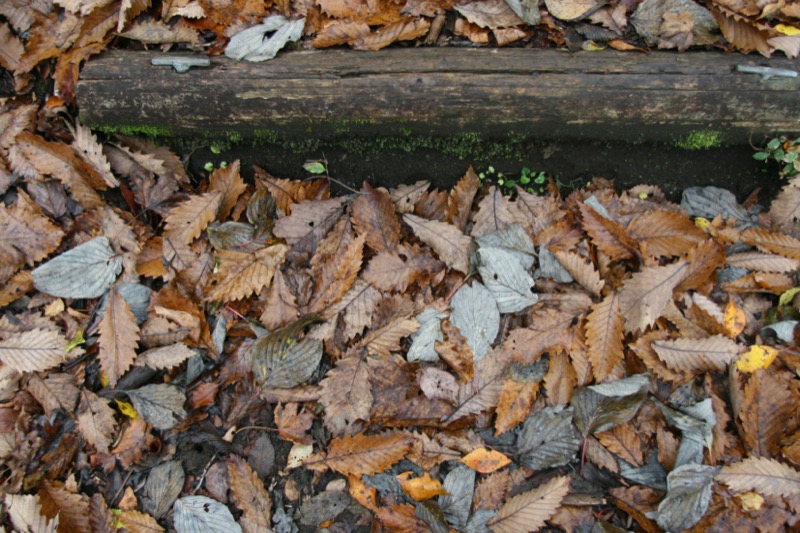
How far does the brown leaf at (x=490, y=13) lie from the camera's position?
2.35 m

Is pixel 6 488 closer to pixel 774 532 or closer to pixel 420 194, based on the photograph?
pixel 420 194

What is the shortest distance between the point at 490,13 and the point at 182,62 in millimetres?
1364

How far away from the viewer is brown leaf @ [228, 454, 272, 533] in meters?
2.23

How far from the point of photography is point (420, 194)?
2.66m

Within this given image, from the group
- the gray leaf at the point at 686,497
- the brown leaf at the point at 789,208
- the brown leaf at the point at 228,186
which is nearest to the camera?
the gray leaf at the point at 686,497

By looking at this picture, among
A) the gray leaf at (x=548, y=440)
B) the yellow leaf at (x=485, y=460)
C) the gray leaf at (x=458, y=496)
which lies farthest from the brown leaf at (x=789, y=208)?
the gray leaf at (x=458, y=496)

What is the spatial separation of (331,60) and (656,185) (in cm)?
169

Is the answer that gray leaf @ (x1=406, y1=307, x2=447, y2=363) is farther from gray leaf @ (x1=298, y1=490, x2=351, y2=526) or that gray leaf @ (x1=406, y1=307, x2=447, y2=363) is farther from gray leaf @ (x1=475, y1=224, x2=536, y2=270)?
gray leaf @ (x1=298, y1=490, x2=351, y2=526)

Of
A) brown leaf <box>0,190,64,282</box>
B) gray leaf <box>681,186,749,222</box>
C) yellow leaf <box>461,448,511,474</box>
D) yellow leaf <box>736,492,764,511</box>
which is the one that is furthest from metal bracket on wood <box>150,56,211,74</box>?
yellow leaf <box>736,492,764,511</box>

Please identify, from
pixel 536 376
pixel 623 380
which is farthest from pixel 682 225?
pixel 536 376

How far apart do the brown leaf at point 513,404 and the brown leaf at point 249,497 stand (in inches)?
40.0

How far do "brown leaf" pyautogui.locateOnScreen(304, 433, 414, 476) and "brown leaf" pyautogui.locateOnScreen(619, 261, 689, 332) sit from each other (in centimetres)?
107

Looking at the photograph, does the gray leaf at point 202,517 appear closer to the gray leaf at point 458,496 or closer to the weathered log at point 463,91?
the gray leaf at point 458,496

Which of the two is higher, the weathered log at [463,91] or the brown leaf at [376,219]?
the weathered log at [463,91]
